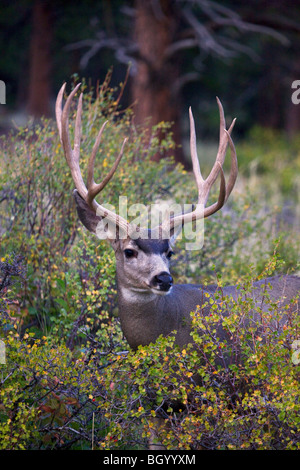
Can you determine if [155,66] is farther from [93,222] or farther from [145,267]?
[145,267]

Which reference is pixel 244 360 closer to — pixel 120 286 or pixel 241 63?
pixel 120 286

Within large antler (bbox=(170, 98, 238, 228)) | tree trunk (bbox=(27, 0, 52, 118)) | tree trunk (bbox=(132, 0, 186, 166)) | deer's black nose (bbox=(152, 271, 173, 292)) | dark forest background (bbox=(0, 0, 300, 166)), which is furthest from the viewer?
tree trunk (bbox=(27, 0, 52, 118))

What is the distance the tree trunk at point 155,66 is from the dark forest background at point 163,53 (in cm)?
2

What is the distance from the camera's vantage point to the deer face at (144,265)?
4.87 meters

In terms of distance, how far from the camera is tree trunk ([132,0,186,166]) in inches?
555

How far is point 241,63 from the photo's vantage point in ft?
106

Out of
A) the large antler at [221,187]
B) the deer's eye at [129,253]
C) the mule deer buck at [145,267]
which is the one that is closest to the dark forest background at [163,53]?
the large antler at [221,187]

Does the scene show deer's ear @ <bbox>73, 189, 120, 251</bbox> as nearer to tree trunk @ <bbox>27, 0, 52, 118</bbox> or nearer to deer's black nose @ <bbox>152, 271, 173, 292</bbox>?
deer's black nose @ <bbox>152, 271, 173, 292</bbox>

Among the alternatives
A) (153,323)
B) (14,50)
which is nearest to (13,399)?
(153,323)

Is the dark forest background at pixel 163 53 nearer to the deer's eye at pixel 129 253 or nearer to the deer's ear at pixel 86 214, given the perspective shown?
the deer's ear at pixel 86 214

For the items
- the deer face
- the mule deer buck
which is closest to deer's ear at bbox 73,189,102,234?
the mule deer buck

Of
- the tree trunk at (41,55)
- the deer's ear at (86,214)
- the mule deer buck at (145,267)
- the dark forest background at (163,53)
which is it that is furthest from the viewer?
the tree trunk at (41,55)

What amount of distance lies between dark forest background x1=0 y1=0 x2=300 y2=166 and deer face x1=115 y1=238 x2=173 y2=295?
4.31 m

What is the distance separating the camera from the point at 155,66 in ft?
46.1
